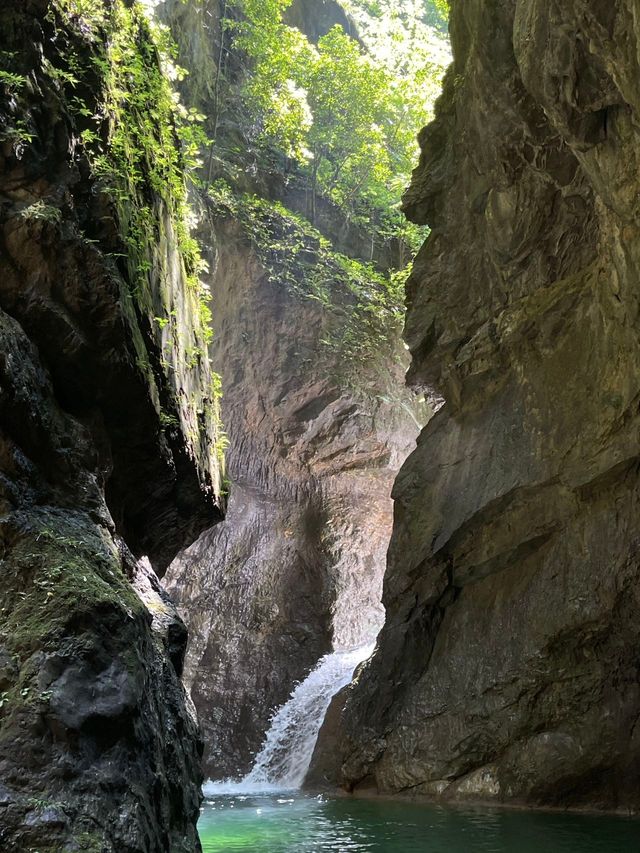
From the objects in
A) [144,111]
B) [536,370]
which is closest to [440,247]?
[536,370]

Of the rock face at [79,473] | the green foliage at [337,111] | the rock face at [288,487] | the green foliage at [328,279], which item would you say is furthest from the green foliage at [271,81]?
the rock face at [79,473]

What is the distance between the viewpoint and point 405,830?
830 cm

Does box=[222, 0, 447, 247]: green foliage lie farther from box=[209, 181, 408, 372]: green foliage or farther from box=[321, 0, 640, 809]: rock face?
box=[321, 0, 640, 809]: rock face

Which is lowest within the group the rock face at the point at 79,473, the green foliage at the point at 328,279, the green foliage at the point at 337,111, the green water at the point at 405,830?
the green water at the point at 405,830

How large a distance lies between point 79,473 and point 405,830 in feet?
18.3

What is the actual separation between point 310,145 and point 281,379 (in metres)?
7.81

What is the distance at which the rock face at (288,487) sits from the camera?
58.4 feet

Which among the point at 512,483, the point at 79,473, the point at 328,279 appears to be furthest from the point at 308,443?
the point at 79,473

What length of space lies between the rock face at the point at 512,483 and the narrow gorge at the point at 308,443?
50mm

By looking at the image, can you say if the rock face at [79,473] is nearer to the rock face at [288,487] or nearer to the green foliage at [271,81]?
the rock face at [288,487]

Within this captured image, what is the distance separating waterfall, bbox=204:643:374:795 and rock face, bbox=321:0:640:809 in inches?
87.6

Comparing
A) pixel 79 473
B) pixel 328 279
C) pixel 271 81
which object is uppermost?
pixel 271 81

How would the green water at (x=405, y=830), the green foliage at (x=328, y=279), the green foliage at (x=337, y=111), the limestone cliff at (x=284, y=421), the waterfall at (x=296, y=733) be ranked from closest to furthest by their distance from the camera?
the green water at (x=405, y=830), the waterfall at (x=296, y=733), the limestone cliff at (x=284, y=421), the green foliage at (x=328, y=279), the green foliage at (x=337, y=111)

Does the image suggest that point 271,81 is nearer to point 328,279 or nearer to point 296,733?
point 328,279
